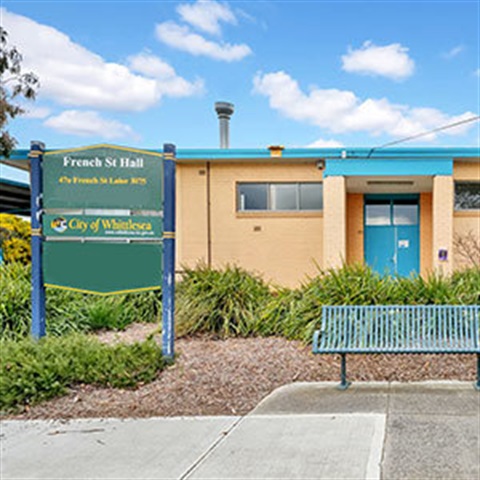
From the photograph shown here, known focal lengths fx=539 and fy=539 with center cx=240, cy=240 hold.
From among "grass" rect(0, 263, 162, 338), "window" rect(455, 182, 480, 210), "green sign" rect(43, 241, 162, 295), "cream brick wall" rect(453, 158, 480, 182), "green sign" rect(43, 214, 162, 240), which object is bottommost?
"grass" rect(0, 263, 162, 338)

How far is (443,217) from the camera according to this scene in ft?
48.8

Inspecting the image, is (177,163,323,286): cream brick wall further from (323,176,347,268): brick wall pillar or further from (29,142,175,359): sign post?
(29,142,175,359): sign post

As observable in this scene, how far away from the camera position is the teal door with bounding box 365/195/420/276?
57.0 feet

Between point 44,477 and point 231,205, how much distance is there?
12475 mm

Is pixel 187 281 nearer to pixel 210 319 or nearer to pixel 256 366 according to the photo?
pixel 210 319

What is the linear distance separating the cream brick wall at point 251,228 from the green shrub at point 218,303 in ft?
20.9

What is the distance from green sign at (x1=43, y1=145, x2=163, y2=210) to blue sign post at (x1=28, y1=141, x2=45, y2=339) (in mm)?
86

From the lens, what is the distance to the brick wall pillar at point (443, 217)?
14820 millimetres

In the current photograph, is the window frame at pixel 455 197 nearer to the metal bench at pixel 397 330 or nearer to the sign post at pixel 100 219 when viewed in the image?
the metal bench at pixel 397 330

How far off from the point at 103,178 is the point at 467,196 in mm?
12330

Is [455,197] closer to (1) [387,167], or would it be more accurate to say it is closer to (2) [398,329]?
(1) [387,167]

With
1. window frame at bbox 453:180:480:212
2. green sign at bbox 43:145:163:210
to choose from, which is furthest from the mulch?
window frame at bbox 453:180:480:212

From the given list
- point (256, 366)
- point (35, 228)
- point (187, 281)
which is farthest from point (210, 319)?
point (35, 228)

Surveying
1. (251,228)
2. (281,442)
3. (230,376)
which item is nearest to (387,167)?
(251,228)
